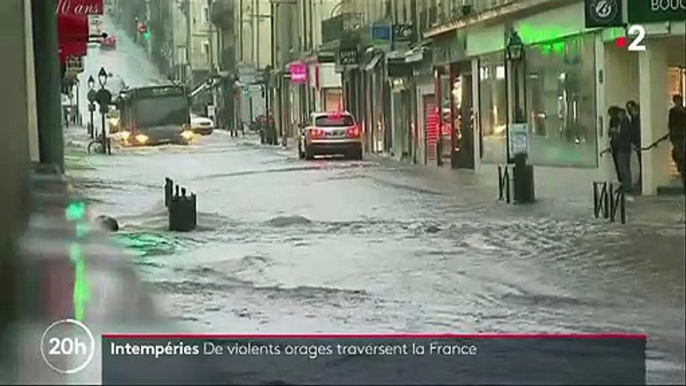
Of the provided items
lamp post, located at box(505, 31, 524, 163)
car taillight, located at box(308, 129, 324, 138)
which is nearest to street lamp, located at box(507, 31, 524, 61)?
lamp post, located at box(505, 31, 524, 163)

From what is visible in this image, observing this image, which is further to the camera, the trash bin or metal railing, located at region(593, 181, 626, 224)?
the trash bin

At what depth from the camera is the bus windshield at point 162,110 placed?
11.2 feet

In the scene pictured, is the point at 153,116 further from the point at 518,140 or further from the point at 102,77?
the point at 518,140

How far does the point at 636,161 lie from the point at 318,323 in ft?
2.56

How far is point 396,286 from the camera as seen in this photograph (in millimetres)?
3256

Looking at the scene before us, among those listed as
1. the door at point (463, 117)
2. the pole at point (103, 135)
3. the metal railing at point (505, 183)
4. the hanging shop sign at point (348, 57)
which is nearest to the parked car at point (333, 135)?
the hanging shop sign at point (348, 57)

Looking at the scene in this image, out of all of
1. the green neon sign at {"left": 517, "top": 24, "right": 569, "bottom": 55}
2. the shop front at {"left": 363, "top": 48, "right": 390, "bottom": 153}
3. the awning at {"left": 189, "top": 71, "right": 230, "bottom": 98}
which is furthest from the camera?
the awning at {"left": 189, "top": 71, "right": 230, "bottom": 98}

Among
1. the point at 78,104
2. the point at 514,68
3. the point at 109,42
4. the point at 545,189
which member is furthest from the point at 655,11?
the point at 78,104

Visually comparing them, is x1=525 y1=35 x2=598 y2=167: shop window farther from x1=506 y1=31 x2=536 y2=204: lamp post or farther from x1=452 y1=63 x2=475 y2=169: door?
x1=452 y1=63 x2=475 y2=169: door

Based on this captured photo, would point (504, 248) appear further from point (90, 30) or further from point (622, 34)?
point (90, 30)

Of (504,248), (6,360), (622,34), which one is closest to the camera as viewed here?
(622,34)

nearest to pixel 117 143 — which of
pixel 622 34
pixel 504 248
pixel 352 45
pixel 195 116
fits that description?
pixel 195 116

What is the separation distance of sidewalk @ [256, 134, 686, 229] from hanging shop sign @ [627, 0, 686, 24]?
0.35 m

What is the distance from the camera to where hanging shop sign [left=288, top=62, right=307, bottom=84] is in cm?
341
